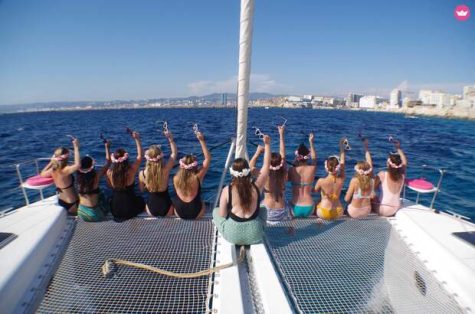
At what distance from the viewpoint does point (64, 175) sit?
418 centimetres

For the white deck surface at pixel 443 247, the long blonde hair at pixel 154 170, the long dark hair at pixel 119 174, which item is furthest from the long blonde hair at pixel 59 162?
the white deck surface at pixel 443 247

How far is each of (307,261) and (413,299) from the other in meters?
1.16

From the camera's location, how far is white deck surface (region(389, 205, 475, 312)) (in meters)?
2.60

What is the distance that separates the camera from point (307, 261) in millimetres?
3033

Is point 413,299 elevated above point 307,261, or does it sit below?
below

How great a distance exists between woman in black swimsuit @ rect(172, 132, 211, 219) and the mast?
0.73 metres

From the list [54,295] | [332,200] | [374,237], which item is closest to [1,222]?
[54,295]

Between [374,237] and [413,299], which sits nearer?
[413,299]

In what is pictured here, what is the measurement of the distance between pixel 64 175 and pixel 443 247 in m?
5.49

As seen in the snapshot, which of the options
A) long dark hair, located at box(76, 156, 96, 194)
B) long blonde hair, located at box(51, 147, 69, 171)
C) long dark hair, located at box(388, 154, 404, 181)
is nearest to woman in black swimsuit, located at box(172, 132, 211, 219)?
long dark hair, located at box(76, 156, 96, 194)

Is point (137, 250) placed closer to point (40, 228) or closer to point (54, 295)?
point (54, 295)

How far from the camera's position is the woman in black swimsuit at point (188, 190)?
3770 millimetres

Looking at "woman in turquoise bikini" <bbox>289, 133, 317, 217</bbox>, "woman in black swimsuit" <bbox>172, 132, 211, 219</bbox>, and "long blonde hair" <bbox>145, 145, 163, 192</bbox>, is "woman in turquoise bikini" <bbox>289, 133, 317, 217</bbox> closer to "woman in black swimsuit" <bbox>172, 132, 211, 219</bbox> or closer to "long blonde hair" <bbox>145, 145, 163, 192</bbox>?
"woman in black swimsuit" <bbox>172, 132, 211, 219</bbox>

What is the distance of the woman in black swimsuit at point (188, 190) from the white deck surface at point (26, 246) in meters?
1.62
